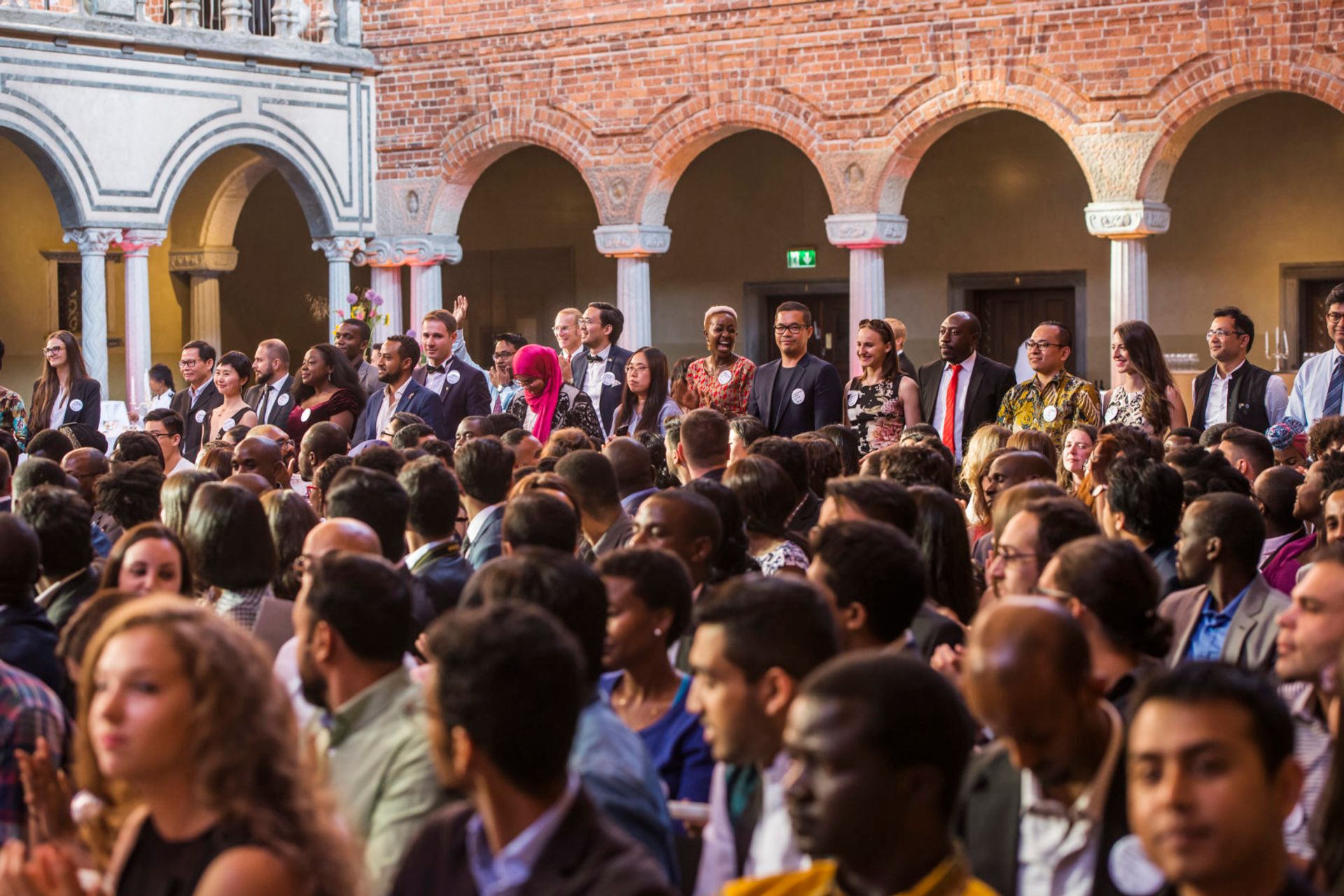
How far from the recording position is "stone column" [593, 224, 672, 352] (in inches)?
598

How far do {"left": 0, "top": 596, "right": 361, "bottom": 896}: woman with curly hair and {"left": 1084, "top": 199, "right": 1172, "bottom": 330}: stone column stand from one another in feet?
38.1

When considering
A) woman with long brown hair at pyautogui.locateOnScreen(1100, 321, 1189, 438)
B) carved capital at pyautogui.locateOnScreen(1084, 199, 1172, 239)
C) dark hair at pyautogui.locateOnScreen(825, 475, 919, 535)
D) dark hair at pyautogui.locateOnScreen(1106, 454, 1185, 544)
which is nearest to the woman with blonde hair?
woman with long brown hair at pyautogui.locateOnScreen(1100, 321, 1189, 438)

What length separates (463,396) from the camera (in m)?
9.35

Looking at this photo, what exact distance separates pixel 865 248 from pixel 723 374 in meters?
5.86

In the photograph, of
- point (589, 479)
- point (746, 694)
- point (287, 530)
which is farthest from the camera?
point (589, 479)

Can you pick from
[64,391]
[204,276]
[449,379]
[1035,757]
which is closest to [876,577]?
[1035,757]

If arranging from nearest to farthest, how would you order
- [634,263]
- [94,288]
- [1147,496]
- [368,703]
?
[368,703] → [1147,496] → [94,288] → [634,263]

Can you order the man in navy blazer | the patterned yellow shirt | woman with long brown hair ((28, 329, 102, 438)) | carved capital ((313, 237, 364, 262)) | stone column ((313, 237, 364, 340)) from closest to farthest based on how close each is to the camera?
the patterned yellow shirt
the man in navy blazer
woman with long brown hair ((28, 329, 102, 438))
stone column ((313, 237, 364, 340))
carved capital ((313, 237, 364, 262))

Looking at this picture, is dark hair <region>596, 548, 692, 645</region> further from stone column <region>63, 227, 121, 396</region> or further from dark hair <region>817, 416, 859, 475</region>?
stone column <region>63, 227, 121, 396</region>

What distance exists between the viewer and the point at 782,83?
14.4 metres

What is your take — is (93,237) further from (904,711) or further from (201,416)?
(904,711)

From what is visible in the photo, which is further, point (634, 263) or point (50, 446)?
point (634, 263)

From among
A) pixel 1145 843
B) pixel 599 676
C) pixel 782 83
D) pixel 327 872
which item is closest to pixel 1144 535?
pixel 599 676

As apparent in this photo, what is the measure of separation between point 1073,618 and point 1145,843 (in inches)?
25.9
